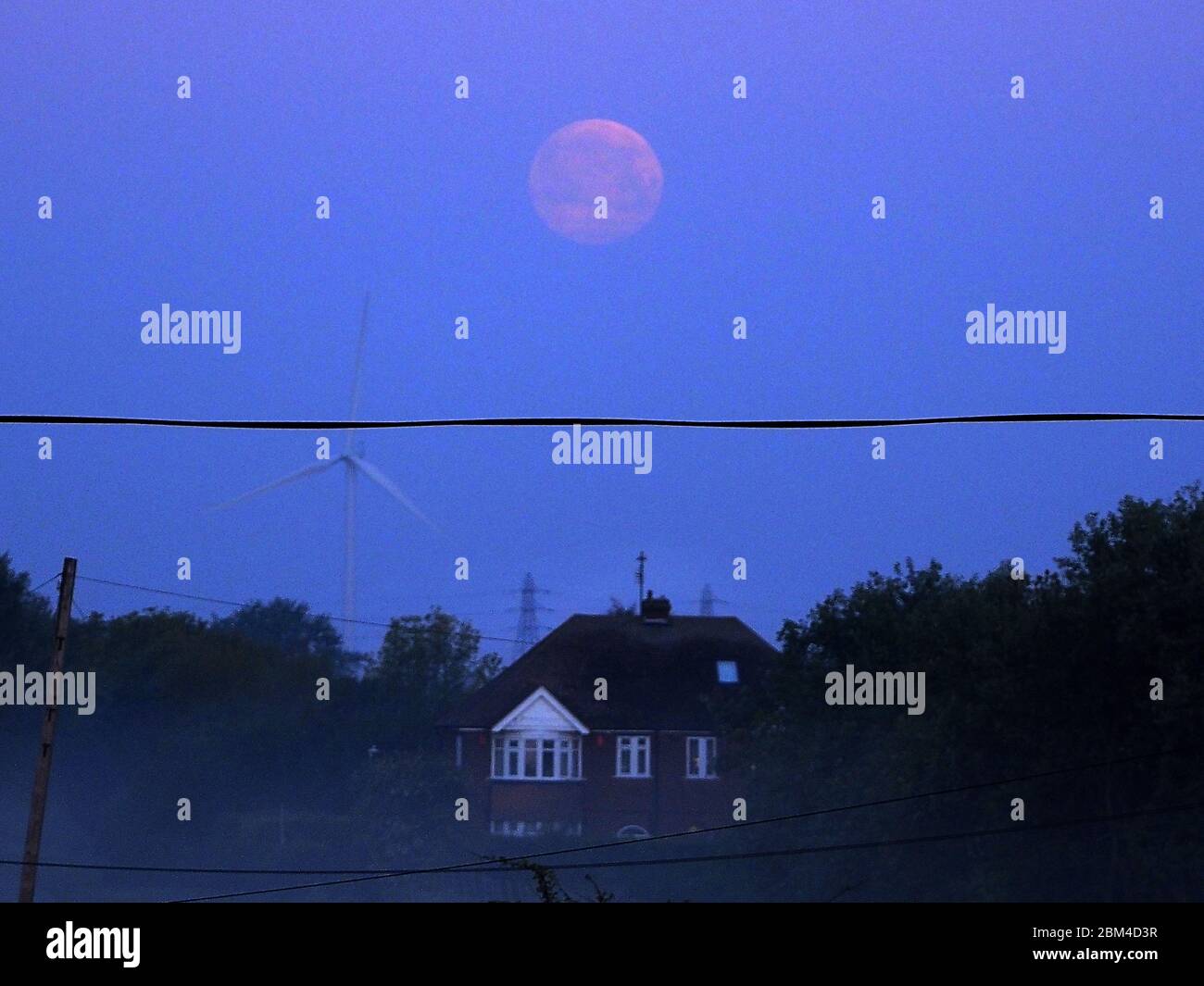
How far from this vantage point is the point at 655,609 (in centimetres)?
2789

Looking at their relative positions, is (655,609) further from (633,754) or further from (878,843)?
(878,843)

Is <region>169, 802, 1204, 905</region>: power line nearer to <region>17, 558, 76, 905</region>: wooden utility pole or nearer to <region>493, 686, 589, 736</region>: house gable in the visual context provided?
<region>493, 686, 589, 736</region>: house gable

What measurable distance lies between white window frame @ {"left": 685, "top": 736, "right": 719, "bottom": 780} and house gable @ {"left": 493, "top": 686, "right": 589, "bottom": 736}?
4.98 meters

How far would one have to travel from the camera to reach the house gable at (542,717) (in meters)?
28.1

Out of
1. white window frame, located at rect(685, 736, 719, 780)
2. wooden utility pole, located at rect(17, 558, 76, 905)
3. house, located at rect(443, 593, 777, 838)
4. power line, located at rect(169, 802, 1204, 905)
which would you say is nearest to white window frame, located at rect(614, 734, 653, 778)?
house, located at rect(443, 593, 777, 838)

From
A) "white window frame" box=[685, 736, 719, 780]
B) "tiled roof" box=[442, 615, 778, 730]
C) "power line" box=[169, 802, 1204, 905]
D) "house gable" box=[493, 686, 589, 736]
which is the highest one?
"tiled roof" box=[442, 615, 778, 730]

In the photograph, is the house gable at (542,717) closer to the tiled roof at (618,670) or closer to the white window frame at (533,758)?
the tiled roof at (618,670)

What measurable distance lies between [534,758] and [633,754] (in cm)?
346

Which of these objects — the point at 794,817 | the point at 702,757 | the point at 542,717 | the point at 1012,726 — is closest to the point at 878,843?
the point at 794,817

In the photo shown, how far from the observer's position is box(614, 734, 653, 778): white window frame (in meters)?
29.1

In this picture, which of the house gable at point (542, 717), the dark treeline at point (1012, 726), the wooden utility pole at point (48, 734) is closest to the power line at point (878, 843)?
the dark treeline at point (1012, 726)
